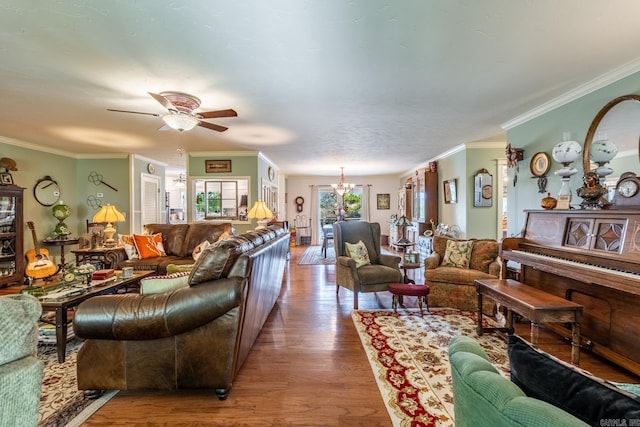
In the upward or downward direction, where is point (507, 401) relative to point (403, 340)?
upward

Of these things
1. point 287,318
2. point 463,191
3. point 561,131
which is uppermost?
point 561,131

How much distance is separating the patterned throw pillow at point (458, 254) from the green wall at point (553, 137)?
831 mm

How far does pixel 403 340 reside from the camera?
2736 millimetres

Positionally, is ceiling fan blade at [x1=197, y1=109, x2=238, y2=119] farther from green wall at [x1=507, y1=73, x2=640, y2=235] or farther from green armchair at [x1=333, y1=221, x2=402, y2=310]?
green wall at [x1=507, y1=73, x2=640, y2=235]

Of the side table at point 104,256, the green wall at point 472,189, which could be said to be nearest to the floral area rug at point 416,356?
the green wall at point 472,189

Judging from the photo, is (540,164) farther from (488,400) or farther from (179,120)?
(179,120)

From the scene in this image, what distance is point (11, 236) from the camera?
15.8 feet

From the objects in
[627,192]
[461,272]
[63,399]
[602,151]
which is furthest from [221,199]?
[627,192]

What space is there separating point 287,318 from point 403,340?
1290 mm

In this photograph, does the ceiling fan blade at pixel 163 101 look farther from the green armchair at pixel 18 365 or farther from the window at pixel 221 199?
the window at pixel 221 199

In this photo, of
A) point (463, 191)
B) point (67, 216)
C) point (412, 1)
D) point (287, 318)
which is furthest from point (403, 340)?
point (67, 216)

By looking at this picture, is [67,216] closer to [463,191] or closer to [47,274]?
[47,274]

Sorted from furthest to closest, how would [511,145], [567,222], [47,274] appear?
[511,145] → [47,274] → [567,222]

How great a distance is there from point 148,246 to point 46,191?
10.2ft
